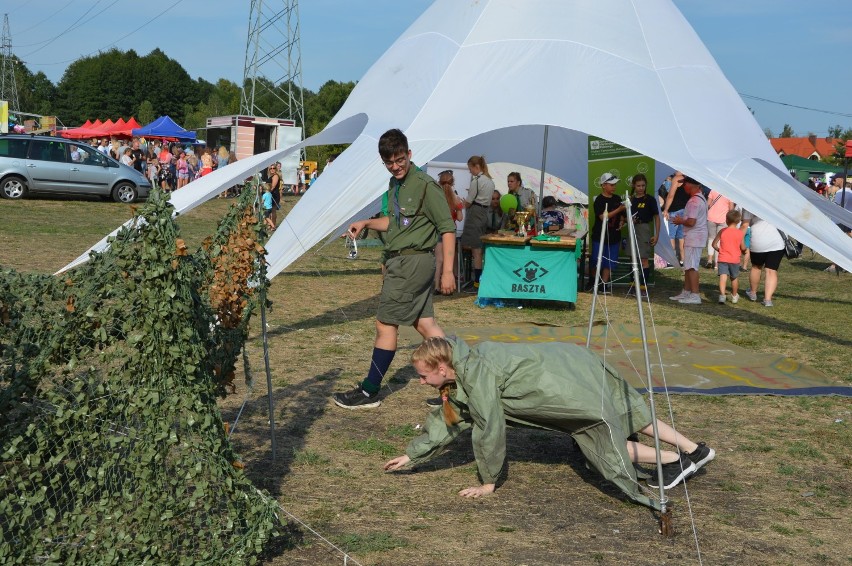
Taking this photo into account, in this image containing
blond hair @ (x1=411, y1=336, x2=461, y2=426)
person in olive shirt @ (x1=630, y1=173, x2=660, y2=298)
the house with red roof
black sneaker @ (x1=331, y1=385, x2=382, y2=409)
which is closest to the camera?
blond hair @ (x1=411, y1=336, x2=461, y2=426)

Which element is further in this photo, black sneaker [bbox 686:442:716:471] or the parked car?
the parked car

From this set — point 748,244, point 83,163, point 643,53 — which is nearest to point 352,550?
point 643,53

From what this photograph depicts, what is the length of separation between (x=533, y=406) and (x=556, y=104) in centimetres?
604

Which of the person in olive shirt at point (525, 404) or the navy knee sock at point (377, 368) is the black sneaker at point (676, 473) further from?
the navy knee sock at point (377, 368)

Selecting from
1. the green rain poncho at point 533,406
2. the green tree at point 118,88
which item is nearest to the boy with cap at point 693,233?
the green rain poncho at point 533,406

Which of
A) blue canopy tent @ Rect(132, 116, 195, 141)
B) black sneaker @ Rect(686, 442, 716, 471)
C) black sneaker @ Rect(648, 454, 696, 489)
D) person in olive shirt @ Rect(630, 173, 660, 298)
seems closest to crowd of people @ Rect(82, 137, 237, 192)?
blue canopy tent @ Rect(132, 116, 195, 141)

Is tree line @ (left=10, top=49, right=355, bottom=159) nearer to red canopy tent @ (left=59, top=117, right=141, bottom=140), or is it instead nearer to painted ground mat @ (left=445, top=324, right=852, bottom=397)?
red canopy tent @ (left=59, top=117, right=141, bottom=140)

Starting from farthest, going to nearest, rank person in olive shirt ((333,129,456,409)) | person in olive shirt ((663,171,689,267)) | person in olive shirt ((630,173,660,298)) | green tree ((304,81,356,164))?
green tree ((304,81,356,164)) → person in olive shirt ((663,171,689,267)) → person in olive shirt ((630,173,660,298)) → person in olive shirt ((333,129,456,409))

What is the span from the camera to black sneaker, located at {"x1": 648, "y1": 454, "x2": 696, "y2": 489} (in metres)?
4.97

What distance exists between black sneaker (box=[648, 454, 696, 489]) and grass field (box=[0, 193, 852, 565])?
0.09 meters

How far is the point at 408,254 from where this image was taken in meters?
6.43

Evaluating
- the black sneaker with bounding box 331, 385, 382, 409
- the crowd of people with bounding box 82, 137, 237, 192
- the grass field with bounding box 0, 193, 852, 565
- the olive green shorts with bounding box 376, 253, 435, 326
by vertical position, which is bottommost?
the grass field with bounding box 0, 193, 852, 565

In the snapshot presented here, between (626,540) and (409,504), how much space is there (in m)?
1.11

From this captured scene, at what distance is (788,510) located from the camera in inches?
193
